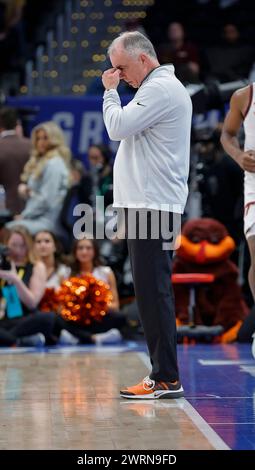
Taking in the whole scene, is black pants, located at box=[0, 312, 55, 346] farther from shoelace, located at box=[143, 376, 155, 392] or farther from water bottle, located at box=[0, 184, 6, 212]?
shoelace, located at box=[143, 376, 155, 392]

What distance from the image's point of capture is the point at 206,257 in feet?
28.4

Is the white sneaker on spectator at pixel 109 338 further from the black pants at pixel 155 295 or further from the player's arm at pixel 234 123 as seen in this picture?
the black pants at pixel 155 295

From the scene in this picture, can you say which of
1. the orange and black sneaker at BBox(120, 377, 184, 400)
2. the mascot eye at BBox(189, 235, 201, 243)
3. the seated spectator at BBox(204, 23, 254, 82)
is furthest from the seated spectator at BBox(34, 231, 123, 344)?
the seated spectator at BBox(204, 23, 254, 82)

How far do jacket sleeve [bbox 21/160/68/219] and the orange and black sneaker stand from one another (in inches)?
183

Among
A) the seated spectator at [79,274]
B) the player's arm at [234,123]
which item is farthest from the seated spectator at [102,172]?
the player's arm at [234,123]

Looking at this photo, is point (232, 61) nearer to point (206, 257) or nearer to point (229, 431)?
point (206, 257)

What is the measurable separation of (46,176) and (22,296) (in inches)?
65.9

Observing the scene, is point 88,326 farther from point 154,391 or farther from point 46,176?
point 154,391

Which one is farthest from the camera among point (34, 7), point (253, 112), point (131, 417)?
point (34, 7)

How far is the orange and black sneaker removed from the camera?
523 centimetres

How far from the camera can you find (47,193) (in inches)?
385

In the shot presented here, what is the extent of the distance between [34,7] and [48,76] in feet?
9.45

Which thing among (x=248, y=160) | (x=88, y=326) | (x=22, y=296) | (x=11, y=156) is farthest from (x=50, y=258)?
(x=248, y=160)
